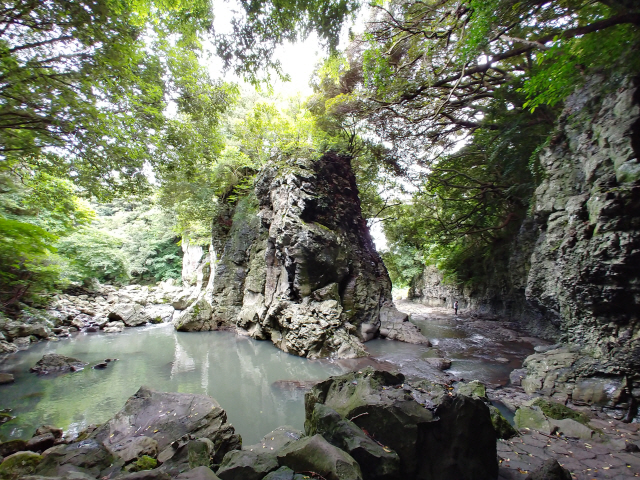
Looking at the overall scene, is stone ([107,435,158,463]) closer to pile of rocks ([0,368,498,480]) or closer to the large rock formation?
pile of rocks ([0,368,498,480])

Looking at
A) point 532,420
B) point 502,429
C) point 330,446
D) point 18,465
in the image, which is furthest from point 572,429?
point 18,465

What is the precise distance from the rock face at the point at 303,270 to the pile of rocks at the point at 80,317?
3543 mm

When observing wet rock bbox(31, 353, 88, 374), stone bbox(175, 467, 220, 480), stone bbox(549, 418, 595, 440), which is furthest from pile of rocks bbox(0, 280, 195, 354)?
stone bbox(549, 418, 595, 440)

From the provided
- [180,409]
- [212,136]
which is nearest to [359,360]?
[180,409]

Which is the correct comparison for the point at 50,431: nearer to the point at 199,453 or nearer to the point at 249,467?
the point at 199,453

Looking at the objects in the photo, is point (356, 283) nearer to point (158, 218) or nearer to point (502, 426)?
point (502, 426)

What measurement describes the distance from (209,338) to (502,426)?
10.3m

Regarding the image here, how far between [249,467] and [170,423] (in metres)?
2.16

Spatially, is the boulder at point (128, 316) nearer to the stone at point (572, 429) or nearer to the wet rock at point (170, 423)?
the wet rock at point (170, 423)

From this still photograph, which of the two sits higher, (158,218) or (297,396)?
(158,218)

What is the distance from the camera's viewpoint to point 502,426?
3.66m

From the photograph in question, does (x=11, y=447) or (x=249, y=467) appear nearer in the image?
(x=249, y=467)

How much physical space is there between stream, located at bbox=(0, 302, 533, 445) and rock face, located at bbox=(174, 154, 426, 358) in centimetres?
86

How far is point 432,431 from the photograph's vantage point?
105 inches
